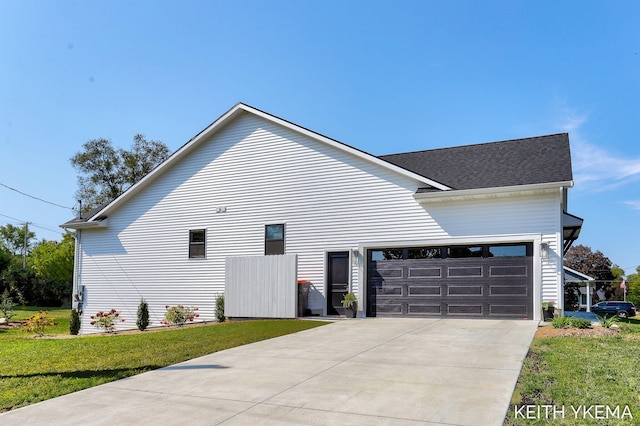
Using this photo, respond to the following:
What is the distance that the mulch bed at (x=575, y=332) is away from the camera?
33.0 feet

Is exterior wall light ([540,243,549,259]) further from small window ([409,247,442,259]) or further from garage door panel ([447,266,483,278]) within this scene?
small window ([409,247,442,259])

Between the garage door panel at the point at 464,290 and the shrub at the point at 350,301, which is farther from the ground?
the garage door panel at the point at 464,290

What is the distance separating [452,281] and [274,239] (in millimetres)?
6445

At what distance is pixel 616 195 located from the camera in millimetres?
27812

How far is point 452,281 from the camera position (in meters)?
14.5

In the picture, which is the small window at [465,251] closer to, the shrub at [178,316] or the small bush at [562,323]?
the small bush at [562,323]

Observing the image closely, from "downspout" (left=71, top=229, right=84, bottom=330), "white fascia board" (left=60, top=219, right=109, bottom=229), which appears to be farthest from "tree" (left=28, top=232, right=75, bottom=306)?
"white fascia board" (left=60, top=219, right=109, bottom=229)

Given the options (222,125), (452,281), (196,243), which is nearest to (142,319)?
(196,243)

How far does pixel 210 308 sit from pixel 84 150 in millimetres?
29594

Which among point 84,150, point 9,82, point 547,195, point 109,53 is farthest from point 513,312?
point 84,150

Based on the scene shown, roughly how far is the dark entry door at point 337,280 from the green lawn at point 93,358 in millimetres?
3529

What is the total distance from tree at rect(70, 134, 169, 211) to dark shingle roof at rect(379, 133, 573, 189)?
2928 centimetres

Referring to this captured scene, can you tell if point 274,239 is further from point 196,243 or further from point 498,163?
point 498,163

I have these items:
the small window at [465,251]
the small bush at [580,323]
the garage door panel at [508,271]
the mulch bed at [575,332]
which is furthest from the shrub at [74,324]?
the small bush at [580,323]
